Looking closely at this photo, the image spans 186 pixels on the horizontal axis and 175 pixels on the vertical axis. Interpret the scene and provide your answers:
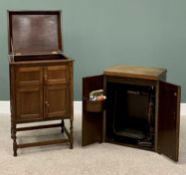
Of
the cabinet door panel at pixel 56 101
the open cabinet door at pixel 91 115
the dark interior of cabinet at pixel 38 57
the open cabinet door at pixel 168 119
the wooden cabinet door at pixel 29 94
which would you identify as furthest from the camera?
the dark interior of cabinet at pixel 38 57

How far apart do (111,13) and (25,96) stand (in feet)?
5.34

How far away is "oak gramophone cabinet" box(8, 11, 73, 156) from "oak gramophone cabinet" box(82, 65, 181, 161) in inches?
8.7

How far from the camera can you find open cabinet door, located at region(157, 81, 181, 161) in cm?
292

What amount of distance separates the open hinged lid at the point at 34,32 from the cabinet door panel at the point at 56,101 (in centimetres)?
46

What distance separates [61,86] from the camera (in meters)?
3.15

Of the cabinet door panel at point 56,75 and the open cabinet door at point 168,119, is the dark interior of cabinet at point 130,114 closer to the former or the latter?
the open cabinet door at point 168,119

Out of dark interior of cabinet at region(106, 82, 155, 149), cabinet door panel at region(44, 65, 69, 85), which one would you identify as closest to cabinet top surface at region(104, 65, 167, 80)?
dark interior of cabinet at region(106, 82, 155, 149)

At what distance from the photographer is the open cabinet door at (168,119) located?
2.92 m

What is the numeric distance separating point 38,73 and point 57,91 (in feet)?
0.77

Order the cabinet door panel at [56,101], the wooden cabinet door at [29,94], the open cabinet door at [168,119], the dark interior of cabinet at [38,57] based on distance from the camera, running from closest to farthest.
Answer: the open cabinet door at [168,119] → the wooden cabinet door at [29,94] → the cabinet door panel at [56,101] → the dark interior of cabinet at [38,57]

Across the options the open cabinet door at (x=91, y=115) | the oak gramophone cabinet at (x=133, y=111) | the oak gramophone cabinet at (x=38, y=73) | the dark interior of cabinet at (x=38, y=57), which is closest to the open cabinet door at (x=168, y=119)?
the oak gramophone cabinet at (x=133, y=111)

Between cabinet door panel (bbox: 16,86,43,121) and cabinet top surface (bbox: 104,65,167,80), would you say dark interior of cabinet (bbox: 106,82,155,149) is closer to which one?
cabinet top surface (bbox: 104,65,167,80)

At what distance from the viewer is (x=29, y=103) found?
10.1 ft

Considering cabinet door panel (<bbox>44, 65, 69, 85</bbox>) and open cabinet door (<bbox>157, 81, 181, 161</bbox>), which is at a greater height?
cabinet door panel (<bbox>44, 65, 69, 85</bbox>)
